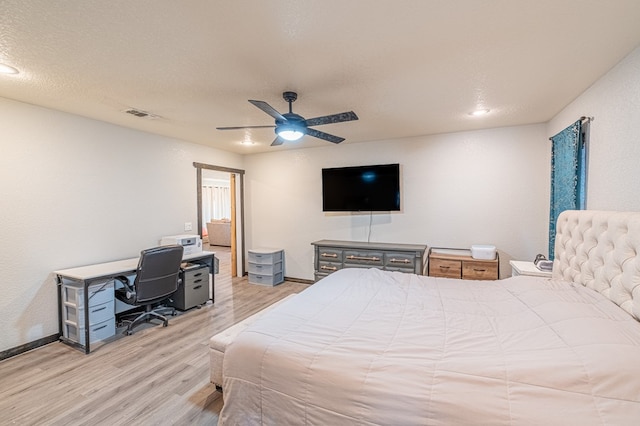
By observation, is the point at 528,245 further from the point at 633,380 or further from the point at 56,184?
the point at 56,184

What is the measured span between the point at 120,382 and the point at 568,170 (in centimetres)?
461

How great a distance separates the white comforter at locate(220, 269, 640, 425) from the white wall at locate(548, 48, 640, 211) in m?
0.80

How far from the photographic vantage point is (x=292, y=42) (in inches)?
70.7

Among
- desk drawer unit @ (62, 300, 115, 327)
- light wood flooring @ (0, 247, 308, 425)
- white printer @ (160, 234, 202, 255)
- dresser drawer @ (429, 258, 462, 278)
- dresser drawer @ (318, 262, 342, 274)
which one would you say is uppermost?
white printer @ (160, 234, 202, 255)

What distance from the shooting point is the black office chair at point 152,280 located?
309 cm

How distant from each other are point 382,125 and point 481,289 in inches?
92.4

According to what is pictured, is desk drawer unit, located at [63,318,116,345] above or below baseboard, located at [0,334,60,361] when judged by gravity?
above

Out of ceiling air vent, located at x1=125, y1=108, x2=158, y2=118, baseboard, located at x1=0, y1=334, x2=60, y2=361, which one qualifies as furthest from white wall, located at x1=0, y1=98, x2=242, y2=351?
ceiling air vent, located at x1=125, y1=108, x2=158, y2=118

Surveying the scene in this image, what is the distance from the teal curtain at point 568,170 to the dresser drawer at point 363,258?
204 cm

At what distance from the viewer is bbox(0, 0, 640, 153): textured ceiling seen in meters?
1.51

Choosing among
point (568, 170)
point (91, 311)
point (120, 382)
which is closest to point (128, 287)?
point (91, 311)

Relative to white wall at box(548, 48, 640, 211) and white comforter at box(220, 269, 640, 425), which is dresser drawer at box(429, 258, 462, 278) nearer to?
white wall at box(548, 48, 640, 211)

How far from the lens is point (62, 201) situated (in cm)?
312

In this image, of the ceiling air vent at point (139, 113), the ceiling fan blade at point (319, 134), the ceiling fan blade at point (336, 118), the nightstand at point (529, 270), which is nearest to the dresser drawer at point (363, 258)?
the nightstand at point (529, 270)
